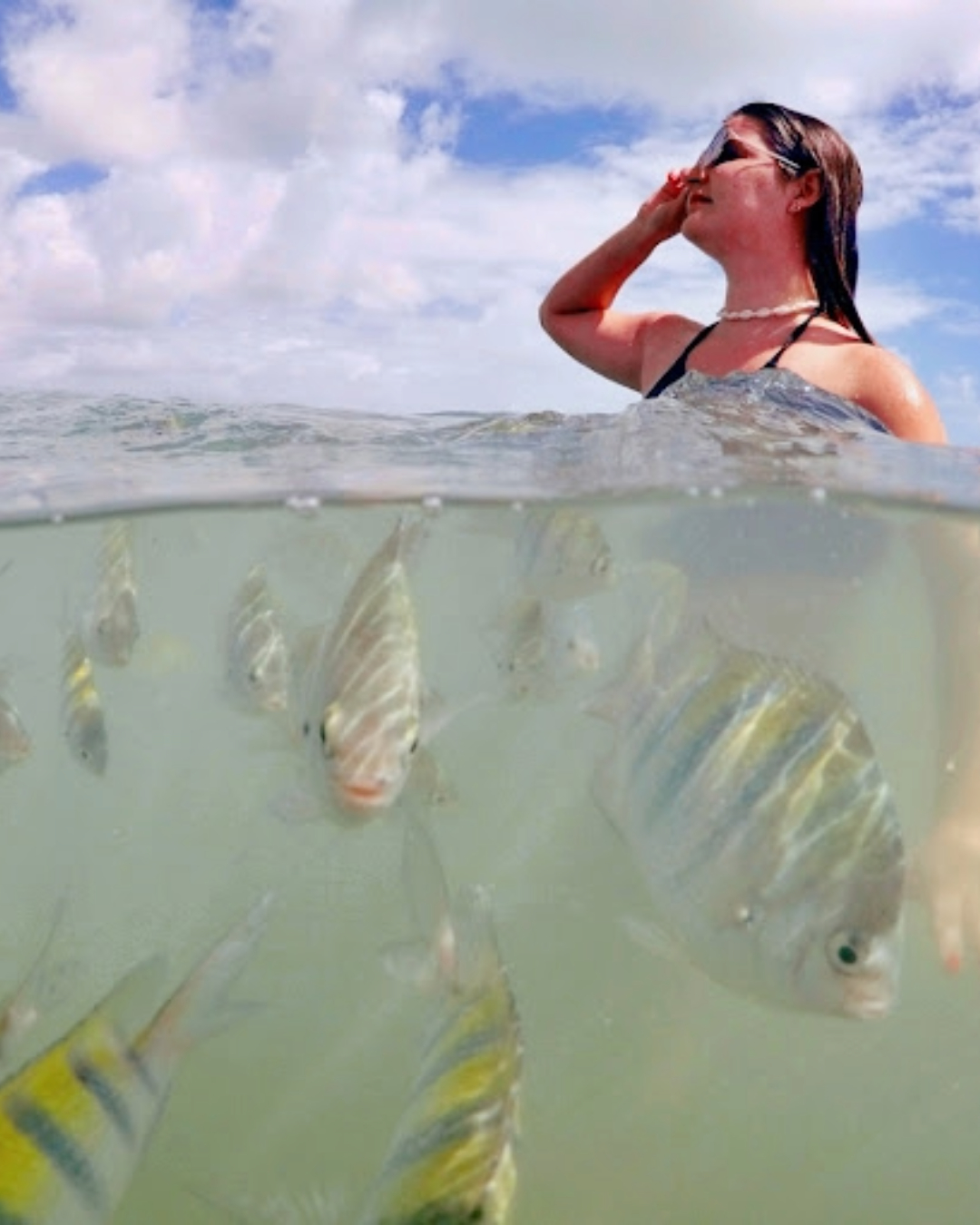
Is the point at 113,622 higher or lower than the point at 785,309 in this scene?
lower

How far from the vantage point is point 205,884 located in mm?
8109

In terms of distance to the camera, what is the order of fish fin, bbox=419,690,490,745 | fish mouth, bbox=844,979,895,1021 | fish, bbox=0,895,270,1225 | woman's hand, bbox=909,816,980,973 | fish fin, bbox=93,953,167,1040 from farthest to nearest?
woman's hand, bbox=909,816,980,973
fish fin, bbox=419,690,490,745
fish fin, bbox=93,953,167,1040
fish mouth, bbox=844,979,895,1021
fish, bbox=0,895,270,1225

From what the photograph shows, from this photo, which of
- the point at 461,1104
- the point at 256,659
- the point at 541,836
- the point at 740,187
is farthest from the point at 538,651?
the point at 541,836

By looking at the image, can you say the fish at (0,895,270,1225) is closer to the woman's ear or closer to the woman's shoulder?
the woman's shoulder

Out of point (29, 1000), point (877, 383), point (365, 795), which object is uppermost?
point (877, 383)

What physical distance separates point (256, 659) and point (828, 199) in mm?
3635

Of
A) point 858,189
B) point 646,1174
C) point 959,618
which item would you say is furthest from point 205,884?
point 858,189

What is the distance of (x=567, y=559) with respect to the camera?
5.26 m

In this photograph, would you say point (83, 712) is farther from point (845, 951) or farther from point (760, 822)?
point (845, 951)

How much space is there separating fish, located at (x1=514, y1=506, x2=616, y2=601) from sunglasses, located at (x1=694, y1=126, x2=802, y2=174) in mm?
2090

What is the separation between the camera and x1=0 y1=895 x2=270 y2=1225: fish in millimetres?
2438

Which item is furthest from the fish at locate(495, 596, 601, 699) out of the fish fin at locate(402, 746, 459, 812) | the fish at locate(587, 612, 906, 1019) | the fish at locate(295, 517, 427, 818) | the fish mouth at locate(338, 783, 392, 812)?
the fish mouth at locate(338, 783, 392, 812)

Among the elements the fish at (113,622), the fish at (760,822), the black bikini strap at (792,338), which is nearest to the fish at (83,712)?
the fish at (113,622)

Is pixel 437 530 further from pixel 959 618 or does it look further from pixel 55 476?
pixel 959 618
